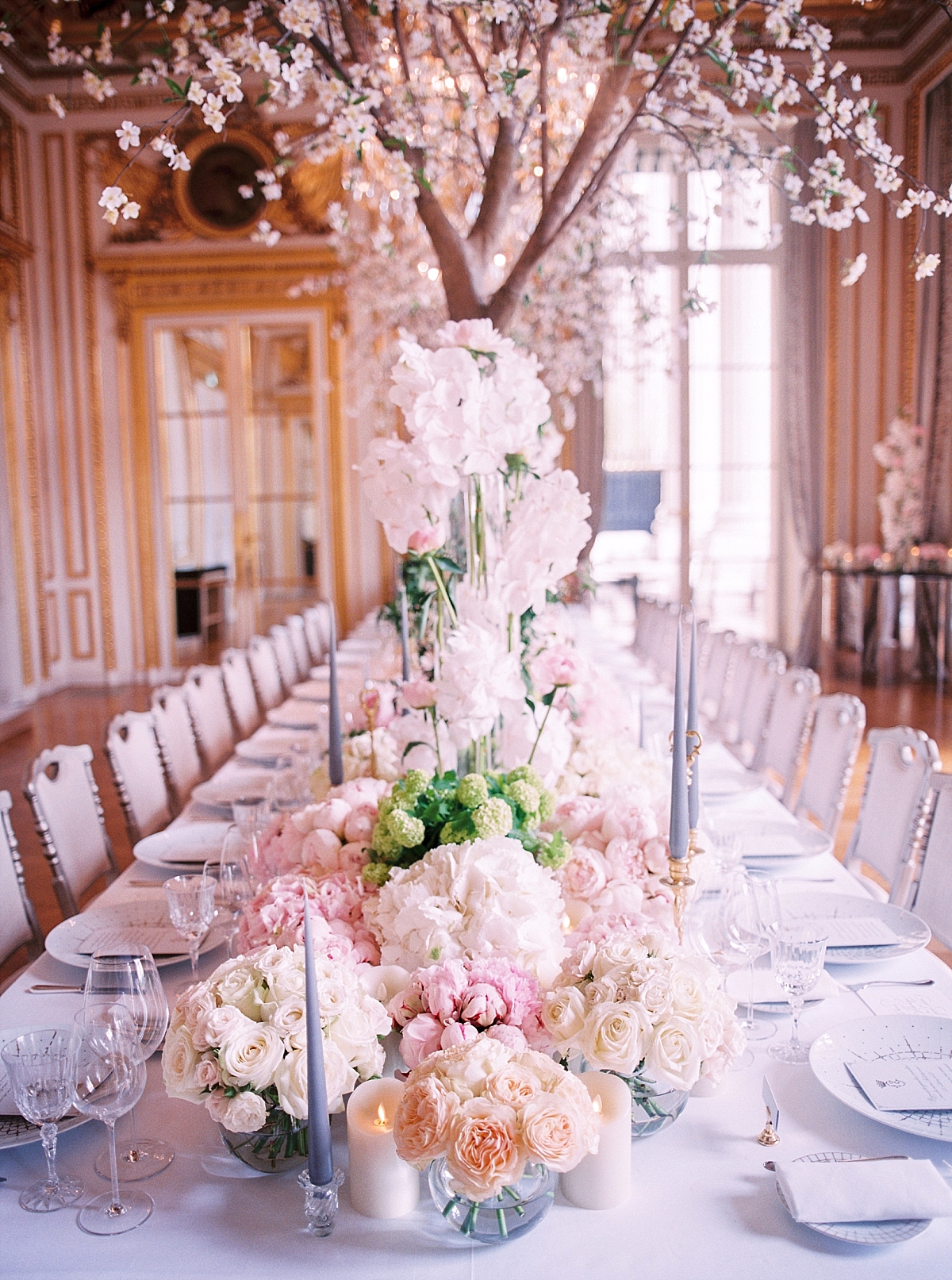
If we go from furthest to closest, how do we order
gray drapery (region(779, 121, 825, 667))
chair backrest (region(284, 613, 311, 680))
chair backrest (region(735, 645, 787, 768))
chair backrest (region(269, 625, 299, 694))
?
gray drapery (region(779, 121, 825, 667))
chair backrest (region(284, 613, 311, 680))
chair backrest (region(269, 625, 299, 694))
chair backrest (region(735, 645, 787, 768))

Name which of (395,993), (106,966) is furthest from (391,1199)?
(106,966)

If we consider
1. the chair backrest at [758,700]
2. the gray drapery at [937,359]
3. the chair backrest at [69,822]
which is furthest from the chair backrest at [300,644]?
the gray drapery at [937,359]

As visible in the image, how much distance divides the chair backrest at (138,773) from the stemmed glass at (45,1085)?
5.31 ft

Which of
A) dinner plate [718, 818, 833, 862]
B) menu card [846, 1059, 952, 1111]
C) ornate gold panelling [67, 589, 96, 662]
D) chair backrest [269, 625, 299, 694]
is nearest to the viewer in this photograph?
menu card [846, 1059, 952, 1111]

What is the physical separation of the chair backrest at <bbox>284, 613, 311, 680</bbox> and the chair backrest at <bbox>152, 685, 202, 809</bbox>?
2160 mm

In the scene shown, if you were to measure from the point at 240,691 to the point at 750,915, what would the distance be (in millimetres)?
3181

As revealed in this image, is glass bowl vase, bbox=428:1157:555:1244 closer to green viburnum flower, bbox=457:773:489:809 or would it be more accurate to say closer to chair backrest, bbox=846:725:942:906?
green viburnum flower, bbox=457:773:489:809

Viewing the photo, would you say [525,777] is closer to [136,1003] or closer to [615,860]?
[615,860]

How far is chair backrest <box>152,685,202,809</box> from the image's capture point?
327cm

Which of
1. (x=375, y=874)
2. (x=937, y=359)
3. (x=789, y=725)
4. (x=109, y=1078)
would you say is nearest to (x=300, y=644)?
(x=789, y=725)

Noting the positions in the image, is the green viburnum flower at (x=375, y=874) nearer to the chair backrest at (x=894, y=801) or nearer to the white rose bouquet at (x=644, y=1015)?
the white rose bouquet at (x=644, y=1015)

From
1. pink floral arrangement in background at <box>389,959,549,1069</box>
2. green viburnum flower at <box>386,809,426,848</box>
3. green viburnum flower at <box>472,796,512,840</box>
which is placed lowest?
pink floral arrangement in background at <box>389,959,549,1069</box>

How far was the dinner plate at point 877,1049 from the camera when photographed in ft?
4.09

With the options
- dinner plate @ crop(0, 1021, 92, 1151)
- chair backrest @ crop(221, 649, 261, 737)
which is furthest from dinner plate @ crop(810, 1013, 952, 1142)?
chair backrest @ crop(221, 649, 261, 737)
